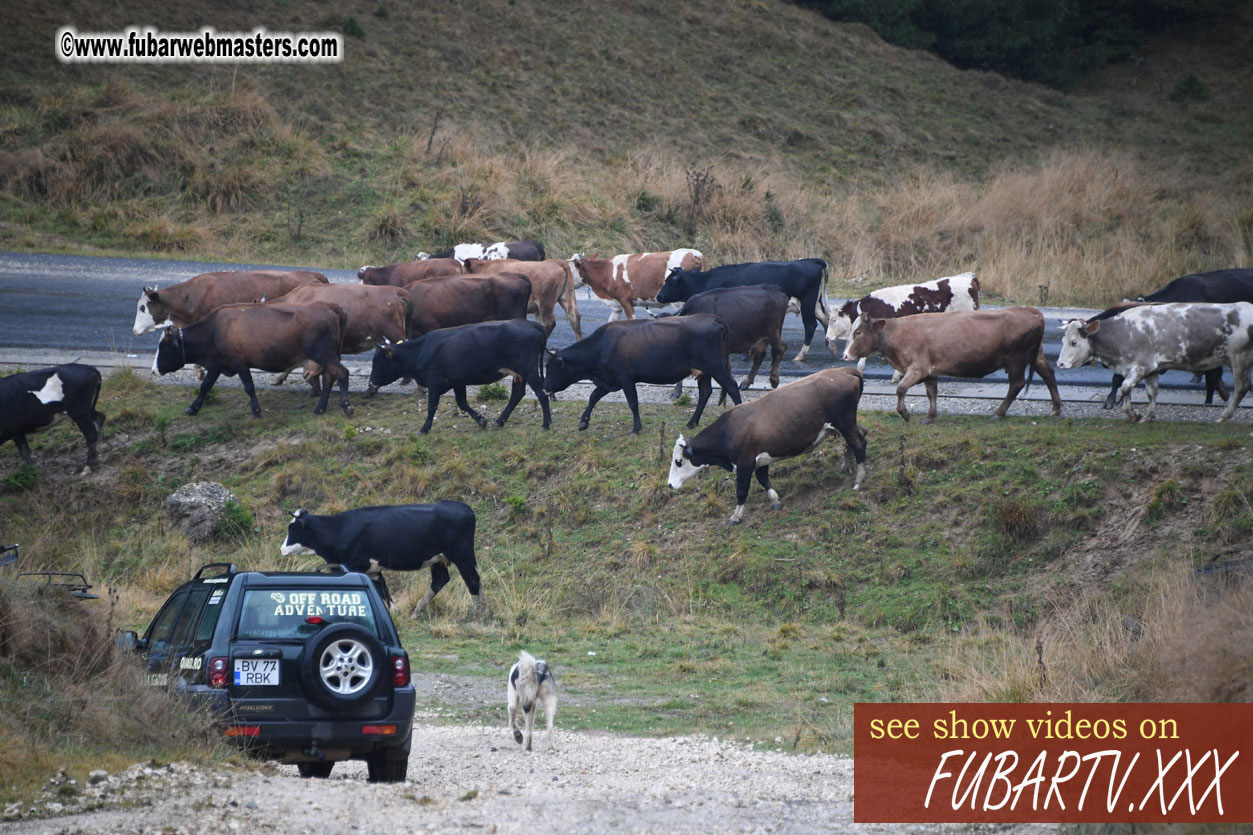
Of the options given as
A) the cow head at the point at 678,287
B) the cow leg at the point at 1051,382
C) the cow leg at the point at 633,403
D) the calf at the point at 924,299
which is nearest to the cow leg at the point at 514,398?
the cow leg at the point at 633,403

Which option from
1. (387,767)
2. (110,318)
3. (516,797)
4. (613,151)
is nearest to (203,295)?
(110,318)

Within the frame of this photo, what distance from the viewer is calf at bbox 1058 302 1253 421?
16.3 metres

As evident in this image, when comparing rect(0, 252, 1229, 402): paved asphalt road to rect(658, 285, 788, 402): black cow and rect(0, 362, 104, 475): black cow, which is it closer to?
rect(658, 285, 788, 402): black cow

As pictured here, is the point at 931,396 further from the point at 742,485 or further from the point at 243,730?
the point at 243,730

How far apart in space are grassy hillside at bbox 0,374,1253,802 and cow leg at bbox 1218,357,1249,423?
51 cm

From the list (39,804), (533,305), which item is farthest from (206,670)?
(533,305)

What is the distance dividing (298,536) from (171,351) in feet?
24.2

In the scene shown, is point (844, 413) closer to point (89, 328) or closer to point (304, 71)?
point (89, 328)

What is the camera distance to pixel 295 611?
28.5ft

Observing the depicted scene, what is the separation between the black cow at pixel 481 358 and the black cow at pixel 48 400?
193 inches

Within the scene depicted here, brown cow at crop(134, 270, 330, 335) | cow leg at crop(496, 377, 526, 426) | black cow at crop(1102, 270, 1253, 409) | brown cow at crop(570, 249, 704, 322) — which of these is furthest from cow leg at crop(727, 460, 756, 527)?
brown cow at crop(134, 270, 330, 335)

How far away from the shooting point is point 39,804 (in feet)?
23.2

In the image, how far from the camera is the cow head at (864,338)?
1942 centimetres

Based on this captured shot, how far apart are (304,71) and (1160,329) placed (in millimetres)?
32349
